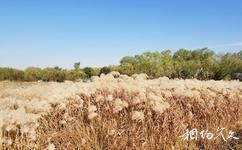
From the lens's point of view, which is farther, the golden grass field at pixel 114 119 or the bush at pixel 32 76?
the bush at pixel 32 76

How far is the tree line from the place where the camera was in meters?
20.2

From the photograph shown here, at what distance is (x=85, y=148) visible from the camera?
4492 millimetres

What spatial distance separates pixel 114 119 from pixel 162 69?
69.3 ft

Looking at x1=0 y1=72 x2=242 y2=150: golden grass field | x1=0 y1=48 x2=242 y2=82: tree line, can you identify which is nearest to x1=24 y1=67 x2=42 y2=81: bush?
x1=0 y1=48 x2=242 y2=82: tree line

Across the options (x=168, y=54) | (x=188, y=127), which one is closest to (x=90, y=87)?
(x=188, y=127)

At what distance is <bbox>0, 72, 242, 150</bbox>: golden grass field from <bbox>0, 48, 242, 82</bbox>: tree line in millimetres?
4330

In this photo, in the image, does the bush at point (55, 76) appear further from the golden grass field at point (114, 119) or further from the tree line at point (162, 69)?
the golden grass field at point (114, 119)

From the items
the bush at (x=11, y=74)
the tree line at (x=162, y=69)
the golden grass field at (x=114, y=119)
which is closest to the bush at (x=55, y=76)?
the tree line at (x=162, y=69)

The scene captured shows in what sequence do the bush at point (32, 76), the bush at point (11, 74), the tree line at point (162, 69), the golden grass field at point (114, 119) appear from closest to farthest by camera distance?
the golden grass field at point (114, 119), the tree line at point (162, 69), the bush at point (11, 74), the bush at point (32, 76)

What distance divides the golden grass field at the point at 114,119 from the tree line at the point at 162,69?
4330 millimetres

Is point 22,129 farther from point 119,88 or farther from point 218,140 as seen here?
point 218,140

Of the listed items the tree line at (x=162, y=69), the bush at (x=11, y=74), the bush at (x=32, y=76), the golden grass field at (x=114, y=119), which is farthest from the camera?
the bush at (x=32, y=76)

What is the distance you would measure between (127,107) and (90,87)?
0.78m

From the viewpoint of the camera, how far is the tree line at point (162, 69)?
66.1ft
